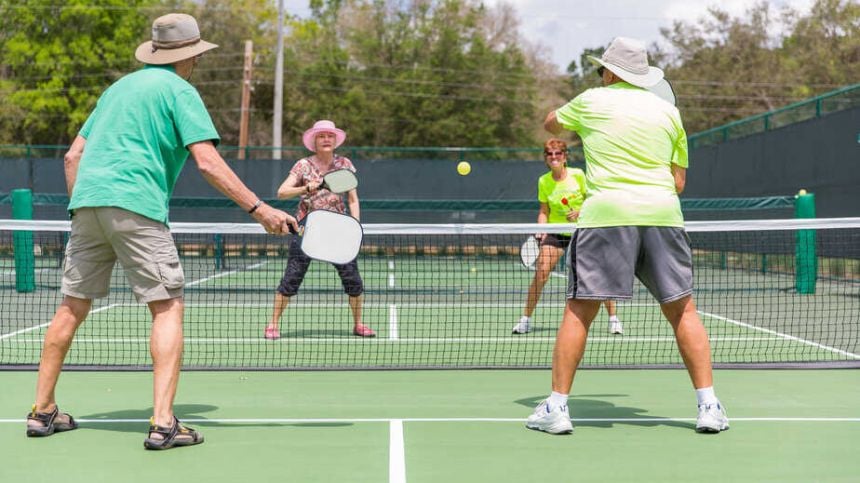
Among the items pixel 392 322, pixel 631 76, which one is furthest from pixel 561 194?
pixel 631 76

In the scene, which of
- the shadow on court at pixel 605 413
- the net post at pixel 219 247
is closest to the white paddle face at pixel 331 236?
the shadow on court at pixel 605 413

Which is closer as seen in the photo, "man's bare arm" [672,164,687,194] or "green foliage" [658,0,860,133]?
"man's bare arm" [672,164,687,194]

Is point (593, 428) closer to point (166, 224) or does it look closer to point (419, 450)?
point (419, 450)

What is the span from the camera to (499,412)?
5270 millimetres

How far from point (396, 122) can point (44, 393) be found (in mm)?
40594

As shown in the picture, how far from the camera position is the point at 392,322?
9.46 meters

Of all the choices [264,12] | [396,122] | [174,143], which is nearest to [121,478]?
[174,143]

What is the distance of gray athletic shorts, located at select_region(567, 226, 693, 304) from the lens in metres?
Answer: 4.67

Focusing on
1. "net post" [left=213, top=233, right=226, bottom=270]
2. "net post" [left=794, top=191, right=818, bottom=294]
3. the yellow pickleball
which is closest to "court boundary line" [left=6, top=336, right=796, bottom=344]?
"net post" [left=794, top=191, right=818, bottom=294]

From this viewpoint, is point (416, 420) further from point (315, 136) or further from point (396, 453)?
point (315, 136)

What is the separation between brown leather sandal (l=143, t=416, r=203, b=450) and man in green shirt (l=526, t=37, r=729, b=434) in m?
1.49

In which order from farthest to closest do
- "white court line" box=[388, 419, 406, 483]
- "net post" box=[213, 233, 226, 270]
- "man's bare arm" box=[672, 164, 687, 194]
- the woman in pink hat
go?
"net post" box=[213, 233, 226, 270], the woman in pink hat, "man's bare arm" box=[672, 164, 687, 194], "white court line" box=[388, 419, 406, 483]

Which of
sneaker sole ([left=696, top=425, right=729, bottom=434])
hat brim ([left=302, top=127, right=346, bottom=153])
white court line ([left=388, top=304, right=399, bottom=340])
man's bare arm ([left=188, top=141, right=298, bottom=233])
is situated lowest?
white court line ([left=388, top=304, right=399, bottom=340])

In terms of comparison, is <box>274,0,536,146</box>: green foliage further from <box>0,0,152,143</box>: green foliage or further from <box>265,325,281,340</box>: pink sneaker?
<box>265,325,281,340</box>: pink sneaker
